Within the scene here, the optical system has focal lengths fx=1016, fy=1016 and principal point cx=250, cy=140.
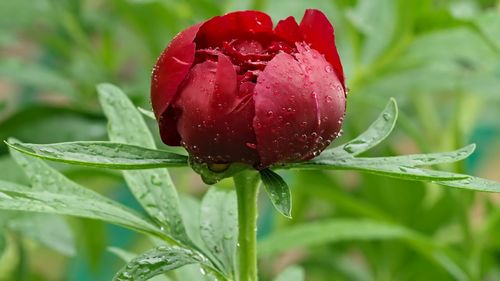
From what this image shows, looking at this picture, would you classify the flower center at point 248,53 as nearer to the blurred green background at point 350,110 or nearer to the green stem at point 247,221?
the green stem at point 247,221

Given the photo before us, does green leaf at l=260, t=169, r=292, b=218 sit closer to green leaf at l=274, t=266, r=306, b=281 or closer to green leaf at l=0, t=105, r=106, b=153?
green leaf at l=274, t=266, r=306, b=281

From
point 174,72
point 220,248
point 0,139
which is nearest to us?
point 174,72

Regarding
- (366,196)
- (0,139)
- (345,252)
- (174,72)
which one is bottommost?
(345,252)

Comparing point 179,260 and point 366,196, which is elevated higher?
point 179,260

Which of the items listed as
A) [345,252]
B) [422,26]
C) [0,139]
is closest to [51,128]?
[0,139]

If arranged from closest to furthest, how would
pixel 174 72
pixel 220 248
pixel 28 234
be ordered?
pixel 174 72 < pixel 220 248 < pixel 28 234

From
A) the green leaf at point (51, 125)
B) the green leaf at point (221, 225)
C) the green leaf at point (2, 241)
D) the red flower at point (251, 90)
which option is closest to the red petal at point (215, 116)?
the red flower at point (251, 90)

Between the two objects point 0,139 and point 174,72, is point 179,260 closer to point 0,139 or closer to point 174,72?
point 174,72
